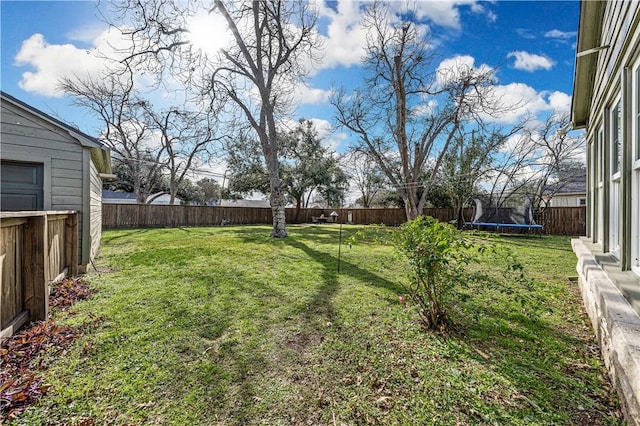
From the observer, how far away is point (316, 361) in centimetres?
218

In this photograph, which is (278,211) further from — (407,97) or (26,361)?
(407,97)

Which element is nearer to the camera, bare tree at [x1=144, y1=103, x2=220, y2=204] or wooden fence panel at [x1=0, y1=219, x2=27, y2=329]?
wooden fence panel at [x1=0, y1=219, x2=27, y2=329]

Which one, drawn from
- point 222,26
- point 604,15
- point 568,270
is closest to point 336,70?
point 222,26

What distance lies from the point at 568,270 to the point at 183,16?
11865 millimetres

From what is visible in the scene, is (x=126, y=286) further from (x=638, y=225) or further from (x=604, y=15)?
(x=604, y=15)

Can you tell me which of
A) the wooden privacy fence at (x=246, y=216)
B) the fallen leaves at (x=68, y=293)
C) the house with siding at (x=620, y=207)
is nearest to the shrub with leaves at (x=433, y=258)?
the house with siding at (x=620, y=207)

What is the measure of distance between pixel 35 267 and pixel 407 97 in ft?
45.6

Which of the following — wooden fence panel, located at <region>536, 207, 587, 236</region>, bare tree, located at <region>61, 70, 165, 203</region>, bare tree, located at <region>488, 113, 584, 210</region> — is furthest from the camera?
bare tree, located at <region>61, 70, 165, 203</region>

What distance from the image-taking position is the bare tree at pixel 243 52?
327 inches

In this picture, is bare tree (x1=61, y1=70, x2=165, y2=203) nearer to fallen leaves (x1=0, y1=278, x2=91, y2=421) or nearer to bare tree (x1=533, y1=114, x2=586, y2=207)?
fallen leaves (x1=0, y1=278, x2=91, y2=421)

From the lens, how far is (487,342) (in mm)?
2416

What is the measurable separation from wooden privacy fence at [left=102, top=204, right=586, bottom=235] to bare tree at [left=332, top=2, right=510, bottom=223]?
4.03 metres

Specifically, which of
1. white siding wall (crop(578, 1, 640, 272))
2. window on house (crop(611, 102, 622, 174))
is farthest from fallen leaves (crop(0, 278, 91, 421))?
window on house (crop(611, 102, 622, 174))

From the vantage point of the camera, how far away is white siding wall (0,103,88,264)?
160 inches
